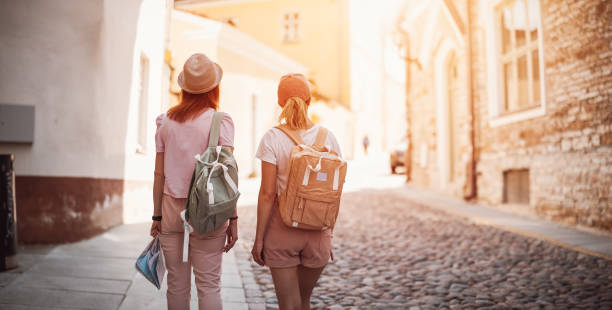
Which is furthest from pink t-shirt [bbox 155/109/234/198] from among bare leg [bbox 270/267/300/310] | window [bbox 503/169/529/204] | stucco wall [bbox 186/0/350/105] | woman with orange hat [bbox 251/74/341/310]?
stucco wall [bbox 186/0/350/105]

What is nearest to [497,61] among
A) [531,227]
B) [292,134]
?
[531,227]

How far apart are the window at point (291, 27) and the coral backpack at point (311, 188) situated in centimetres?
2418

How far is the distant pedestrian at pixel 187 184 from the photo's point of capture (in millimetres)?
2369

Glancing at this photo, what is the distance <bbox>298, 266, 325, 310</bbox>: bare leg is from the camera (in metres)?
2.41

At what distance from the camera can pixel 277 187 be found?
2.37 metres

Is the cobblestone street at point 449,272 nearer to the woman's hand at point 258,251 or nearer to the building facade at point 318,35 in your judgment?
the woman's hand at point 258,251

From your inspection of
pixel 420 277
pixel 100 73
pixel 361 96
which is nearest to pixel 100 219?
pixel 100 73

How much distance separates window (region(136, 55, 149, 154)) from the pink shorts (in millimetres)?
5540

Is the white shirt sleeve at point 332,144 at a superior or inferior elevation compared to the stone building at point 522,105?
inferior

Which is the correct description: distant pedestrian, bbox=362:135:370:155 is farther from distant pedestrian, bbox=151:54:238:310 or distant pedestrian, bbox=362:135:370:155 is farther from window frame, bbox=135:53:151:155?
distant pedestrian, bbox=151:54:238:310

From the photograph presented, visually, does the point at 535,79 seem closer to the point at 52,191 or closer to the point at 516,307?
the point at 516,307

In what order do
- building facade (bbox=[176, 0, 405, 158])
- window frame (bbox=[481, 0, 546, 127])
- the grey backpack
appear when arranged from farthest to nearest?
building facade (bbox=[176, 0, 405, 158]) < window frame (bbox=[481, 0, 546, 127]) < the grey backpack

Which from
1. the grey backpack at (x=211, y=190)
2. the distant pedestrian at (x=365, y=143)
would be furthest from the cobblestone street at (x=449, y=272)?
the distant pedestrian at (x=365, y=143)

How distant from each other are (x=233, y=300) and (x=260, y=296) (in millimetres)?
256
